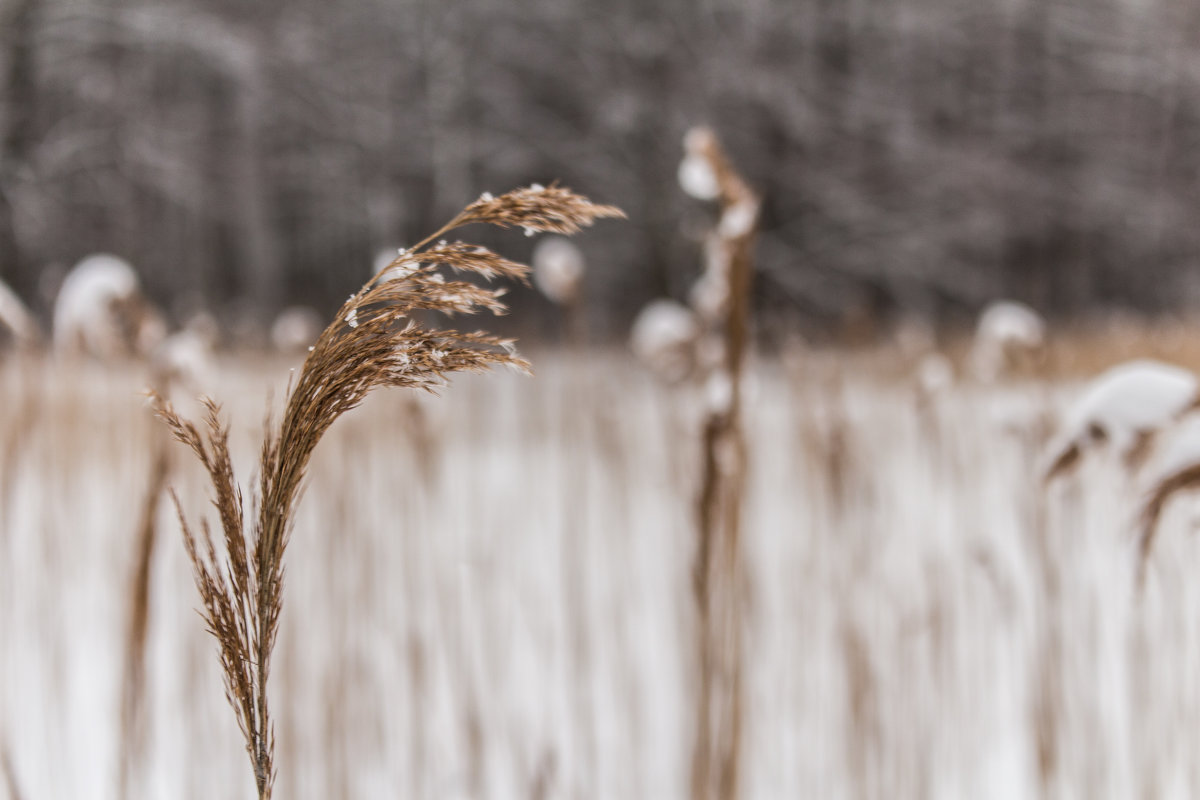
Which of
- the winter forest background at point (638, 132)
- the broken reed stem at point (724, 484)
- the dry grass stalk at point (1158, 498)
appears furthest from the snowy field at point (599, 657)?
the winter forest background at point (638, 132)

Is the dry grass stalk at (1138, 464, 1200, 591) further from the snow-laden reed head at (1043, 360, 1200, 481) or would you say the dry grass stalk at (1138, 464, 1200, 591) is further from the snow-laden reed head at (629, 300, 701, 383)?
the snow-laden reed head at (629, 300, 701, 383)

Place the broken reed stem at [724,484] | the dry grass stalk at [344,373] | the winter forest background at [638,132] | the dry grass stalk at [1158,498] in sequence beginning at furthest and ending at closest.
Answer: the winter forest background at [638,132] → the broken reed stem at [724,484] → the dry grass stalk at [1158,498] → the dry grass stalk at [344,373]

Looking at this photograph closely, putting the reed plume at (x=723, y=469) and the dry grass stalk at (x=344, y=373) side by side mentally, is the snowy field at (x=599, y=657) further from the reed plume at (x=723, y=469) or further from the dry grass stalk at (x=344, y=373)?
the dry grass stalk at (x=344, y=373)

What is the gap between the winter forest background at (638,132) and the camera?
7.54 meters

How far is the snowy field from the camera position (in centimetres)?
124

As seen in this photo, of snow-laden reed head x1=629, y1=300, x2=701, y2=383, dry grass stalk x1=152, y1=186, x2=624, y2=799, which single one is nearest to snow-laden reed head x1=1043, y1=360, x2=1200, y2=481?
dry grass stalk x1=152, y1=186, x2=624, y2=799

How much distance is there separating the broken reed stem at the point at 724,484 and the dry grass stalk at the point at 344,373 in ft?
1.31

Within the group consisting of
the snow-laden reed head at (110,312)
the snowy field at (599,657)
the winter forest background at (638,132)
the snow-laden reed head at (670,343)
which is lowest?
the snowy field at (599,657)

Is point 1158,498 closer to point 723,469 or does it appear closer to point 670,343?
point 723,469

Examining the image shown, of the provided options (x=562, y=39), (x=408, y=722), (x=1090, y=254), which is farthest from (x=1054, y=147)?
(x=408, y=722)

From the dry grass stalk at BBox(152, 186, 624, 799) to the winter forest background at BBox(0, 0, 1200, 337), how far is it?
277 inches

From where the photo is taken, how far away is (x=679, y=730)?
1.59 m

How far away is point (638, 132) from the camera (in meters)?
7.67

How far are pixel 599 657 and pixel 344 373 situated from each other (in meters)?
1.52
